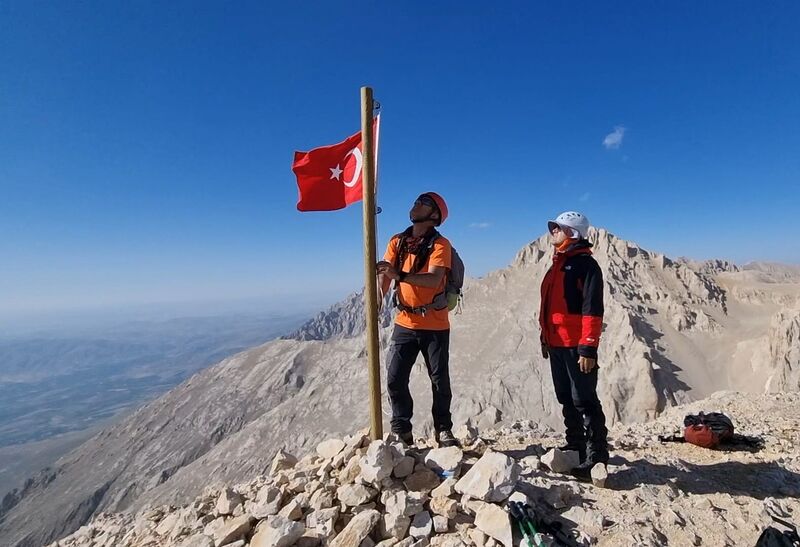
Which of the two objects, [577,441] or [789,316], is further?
[789,316]

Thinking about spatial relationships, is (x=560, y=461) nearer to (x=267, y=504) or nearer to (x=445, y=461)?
(x=445, y=461)

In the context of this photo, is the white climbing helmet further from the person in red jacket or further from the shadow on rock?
the shadow on rock

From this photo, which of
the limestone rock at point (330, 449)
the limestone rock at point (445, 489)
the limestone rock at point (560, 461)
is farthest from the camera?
the limestone rock at point (330, 449)

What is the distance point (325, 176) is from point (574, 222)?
3.16m

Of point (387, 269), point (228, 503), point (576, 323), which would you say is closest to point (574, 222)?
point (576, 323)

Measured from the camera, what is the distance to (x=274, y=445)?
204ft

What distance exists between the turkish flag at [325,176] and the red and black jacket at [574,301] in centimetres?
273

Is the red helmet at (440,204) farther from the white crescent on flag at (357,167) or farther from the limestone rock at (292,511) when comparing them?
the limestone rock at (292,511)

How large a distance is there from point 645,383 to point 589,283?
45891 mm

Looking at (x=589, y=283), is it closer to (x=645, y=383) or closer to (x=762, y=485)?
(x=762, y=485)

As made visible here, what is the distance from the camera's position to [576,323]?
186 inches

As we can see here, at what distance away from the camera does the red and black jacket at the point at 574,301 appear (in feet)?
14.8

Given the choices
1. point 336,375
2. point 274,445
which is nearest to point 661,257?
Result: point 336,375

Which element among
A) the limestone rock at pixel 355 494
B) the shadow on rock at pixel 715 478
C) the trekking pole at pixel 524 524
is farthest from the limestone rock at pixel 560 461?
the limestone rock at pixel 355 494
